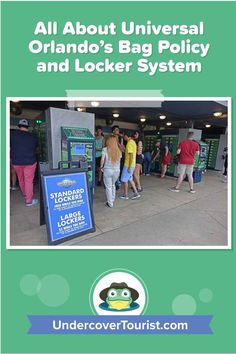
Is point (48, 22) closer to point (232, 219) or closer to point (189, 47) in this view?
point (189, 47)

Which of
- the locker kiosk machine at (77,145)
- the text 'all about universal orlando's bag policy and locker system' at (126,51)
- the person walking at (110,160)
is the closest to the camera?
the text 'all about universal orlando's bag policy and locker system' at (126,51)

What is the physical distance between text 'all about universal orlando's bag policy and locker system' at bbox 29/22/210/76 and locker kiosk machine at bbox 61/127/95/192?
7.45 ft

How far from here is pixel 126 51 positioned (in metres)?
1.62

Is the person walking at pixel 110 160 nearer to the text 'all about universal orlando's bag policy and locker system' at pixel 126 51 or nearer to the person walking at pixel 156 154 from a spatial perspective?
the text 'all about universal orlando's bag policy and locker system' at pixel 126 51

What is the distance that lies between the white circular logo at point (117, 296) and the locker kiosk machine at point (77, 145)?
2474 mm

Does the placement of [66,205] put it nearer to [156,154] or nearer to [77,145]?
[77,145]

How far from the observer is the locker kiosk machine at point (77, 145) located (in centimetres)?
389

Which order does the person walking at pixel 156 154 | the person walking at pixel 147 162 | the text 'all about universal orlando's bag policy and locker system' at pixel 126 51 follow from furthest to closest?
1. the person walking at pixel 156 154
2. the person walking at pixel 147 162
3. the text 'all about universal orlando's bag policy and locker system' at pixel 126 51

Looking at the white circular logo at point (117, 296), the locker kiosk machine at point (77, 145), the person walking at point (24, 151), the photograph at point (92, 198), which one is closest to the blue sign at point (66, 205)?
the photograph at point (92, 198)

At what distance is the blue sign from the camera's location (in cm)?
233

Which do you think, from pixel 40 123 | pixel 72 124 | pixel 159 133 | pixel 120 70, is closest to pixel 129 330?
pixel 120 70

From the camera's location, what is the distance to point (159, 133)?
8.66m

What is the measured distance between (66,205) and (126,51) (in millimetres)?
1772

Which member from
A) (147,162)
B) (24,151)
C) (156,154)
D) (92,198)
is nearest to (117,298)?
(92,198)
